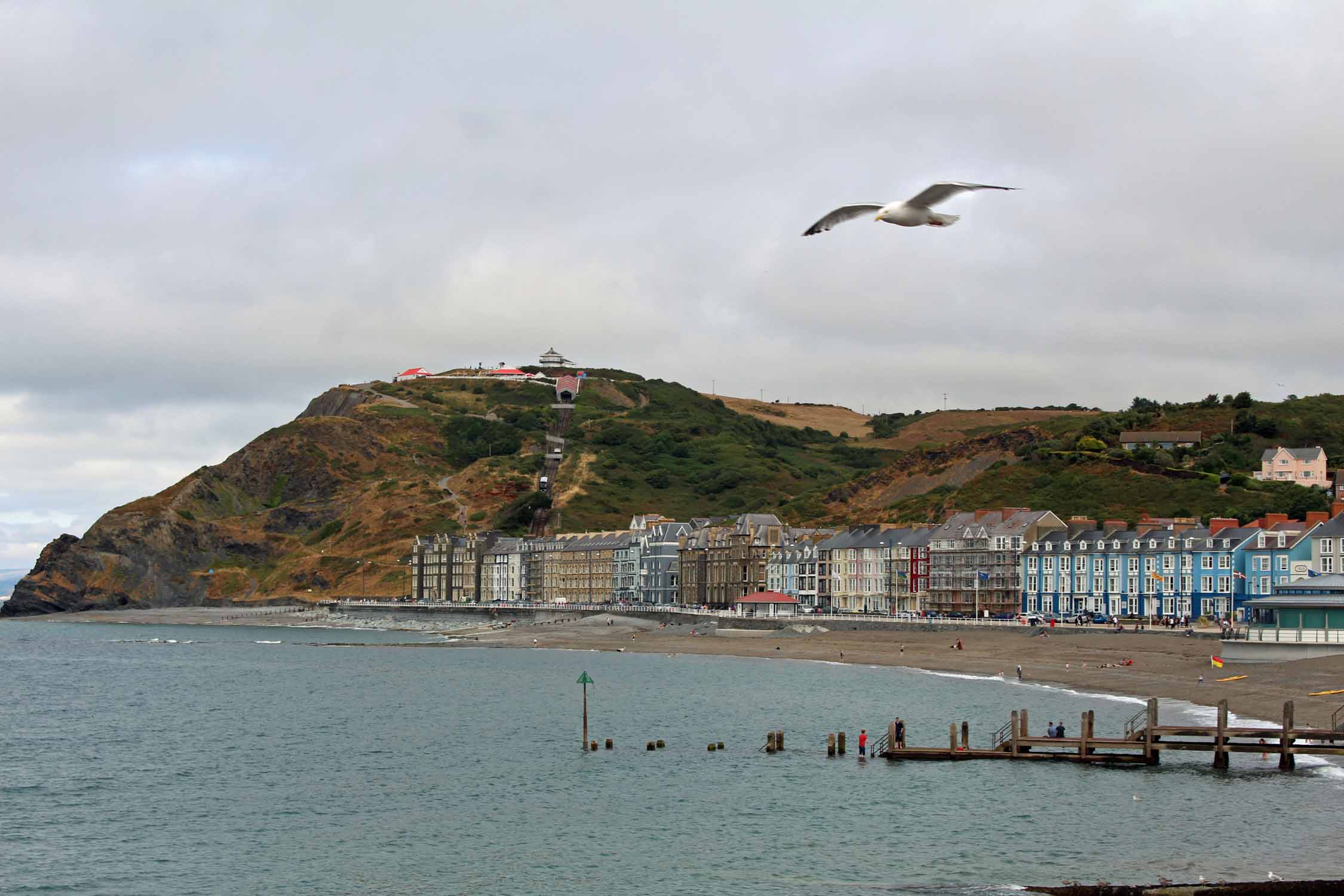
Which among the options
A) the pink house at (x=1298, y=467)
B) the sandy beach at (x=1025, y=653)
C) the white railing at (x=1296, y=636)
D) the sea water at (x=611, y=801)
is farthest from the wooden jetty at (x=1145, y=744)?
the pink house at (x=1298, y=467)

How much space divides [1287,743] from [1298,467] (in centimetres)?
11741

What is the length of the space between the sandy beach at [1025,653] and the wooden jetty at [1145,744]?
5699mm

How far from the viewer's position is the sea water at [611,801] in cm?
3594

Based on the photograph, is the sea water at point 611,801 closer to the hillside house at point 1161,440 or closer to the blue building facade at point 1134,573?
the blue building facade at point 1134,573

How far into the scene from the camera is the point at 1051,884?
3325cm

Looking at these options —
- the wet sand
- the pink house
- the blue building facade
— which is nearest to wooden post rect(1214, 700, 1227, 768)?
the wet sand

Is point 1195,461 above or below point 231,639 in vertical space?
above

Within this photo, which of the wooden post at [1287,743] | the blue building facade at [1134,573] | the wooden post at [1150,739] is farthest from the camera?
the blue building facade at [1134,573]

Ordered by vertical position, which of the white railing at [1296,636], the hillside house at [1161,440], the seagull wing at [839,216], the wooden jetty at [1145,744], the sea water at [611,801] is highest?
the hillside house at [1161,440]

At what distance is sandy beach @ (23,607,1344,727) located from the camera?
212ft

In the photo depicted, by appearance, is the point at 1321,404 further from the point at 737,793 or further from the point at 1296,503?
the point at 737,793

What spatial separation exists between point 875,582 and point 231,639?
6686 centimetres

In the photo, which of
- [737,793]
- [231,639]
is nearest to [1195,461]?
[231,639]

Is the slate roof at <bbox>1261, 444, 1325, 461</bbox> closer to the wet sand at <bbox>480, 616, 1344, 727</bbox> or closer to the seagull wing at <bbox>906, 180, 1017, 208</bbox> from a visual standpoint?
the wet sand at <bbox>480, 616, 1344, 727</bbox>
